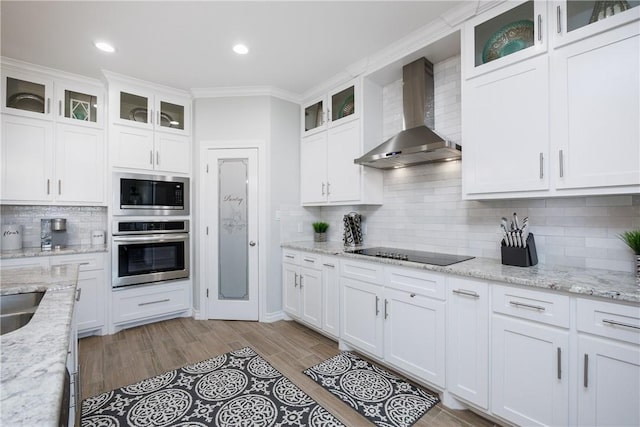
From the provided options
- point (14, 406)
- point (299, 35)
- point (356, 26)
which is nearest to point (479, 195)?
point (356, 26)

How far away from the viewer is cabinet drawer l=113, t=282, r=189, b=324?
10.4ft

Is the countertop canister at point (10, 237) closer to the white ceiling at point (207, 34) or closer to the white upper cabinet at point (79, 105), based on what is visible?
the white upper cabinet at point (79, 105)

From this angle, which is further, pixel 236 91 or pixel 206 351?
pixel 236 91

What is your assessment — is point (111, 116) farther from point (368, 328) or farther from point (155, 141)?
point (368, 328)

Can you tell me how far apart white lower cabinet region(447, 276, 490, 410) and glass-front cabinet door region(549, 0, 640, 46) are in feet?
5.06

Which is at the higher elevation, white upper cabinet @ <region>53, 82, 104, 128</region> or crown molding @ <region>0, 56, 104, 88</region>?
crown molding @ <region>0, 56, 104, 88</region>

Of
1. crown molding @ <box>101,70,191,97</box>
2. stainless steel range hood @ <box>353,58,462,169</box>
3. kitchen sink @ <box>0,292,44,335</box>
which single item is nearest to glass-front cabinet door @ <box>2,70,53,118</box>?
crown molding @ <box>101,70,191,97</box>

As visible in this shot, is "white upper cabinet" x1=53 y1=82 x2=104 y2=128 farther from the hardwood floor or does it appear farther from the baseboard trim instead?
the baseboard trim

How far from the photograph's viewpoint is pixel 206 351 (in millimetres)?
2701

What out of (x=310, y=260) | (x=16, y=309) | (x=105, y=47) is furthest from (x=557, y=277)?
(x=105, y=47)

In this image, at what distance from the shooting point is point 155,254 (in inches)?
132

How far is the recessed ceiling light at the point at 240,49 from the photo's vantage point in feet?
8.57

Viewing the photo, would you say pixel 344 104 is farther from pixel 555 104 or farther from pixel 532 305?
pixel 532 305

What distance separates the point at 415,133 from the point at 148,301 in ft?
11.1
